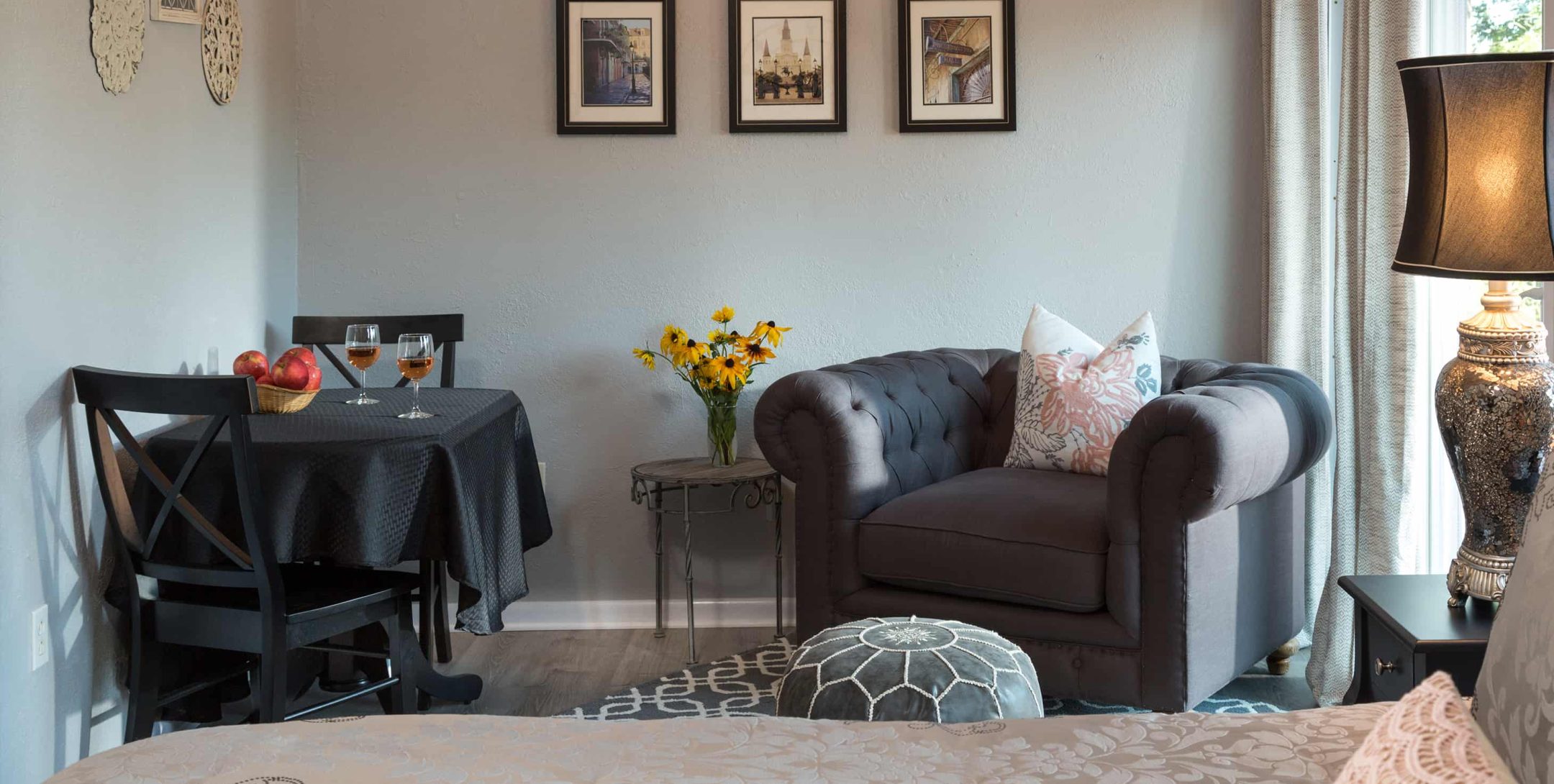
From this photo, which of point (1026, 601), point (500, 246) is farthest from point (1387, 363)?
point (500, 246)

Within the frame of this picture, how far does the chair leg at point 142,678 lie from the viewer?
250 cm

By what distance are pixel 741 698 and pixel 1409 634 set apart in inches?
66.8

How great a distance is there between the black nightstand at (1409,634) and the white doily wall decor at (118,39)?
104 inches

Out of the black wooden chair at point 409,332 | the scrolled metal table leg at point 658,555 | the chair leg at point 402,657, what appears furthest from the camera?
the scrolled metal table leg at point 658,555

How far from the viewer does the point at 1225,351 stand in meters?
3.83

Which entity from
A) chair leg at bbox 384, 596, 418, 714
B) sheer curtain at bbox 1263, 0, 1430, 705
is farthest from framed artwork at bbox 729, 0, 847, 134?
chair leg at bbox 384, 596, 418, 714

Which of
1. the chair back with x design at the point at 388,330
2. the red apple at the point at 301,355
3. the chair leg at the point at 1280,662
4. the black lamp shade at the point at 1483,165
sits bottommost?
the chair leg at the point at 1280,662

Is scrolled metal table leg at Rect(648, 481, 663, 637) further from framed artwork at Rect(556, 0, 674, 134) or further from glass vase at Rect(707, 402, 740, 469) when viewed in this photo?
framed artwork at Rect(556, 0, 674, 134)

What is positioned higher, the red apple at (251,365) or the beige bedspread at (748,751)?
the red apple at (251,365)

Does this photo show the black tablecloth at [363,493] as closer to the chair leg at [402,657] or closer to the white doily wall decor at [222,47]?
the chair leg at [402,657]

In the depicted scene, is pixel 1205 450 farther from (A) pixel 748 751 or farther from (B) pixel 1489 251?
(A) pixel 748 751

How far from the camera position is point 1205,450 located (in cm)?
260

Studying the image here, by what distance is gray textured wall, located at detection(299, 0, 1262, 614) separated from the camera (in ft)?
12.3

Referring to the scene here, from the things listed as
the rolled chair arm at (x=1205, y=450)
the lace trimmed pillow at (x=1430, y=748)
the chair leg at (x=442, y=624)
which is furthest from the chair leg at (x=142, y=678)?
the lace trimmed pillow at (x=1430, y=748)
